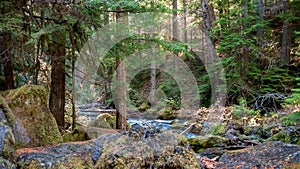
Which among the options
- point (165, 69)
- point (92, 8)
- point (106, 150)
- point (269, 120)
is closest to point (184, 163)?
point (106, 150)

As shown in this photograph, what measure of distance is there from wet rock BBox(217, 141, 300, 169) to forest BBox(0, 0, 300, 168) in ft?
0.06

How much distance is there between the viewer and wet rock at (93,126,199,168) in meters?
2.25

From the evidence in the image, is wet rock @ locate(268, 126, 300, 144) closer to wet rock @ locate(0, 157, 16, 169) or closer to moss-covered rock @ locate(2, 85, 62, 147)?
moss-covered rock @ locate(2, 85, 62, 147)

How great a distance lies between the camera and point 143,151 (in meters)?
2.30

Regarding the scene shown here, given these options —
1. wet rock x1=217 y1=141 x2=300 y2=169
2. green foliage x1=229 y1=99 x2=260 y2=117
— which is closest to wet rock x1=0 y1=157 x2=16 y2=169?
wet rock x1=217 y1=141 x2=300 y2=169

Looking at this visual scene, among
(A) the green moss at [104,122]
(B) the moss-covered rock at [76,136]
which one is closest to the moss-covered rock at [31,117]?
(B) the moss-covered rock at [76,136]

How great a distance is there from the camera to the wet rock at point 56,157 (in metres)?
3.30

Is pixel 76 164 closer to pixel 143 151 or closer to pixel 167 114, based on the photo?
pixel 143 151

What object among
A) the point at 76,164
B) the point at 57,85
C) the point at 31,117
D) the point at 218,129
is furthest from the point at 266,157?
the point at 218,129

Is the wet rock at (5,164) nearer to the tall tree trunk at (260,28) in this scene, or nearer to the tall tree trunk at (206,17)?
the tall tree trunk at (206,17)

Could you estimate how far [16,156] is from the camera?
341cm

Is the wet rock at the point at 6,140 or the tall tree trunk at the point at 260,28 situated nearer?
the wet rock at the point at 6,140

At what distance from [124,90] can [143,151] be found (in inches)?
205

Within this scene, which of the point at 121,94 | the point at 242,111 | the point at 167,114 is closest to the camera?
the point at 121,94
